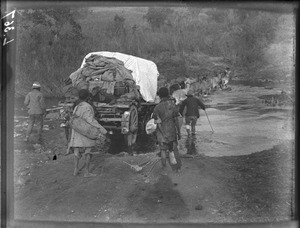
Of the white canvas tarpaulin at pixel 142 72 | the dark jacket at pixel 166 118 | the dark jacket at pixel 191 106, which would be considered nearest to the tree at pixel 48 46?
the white canvas tarpaulin at pixel 142 72

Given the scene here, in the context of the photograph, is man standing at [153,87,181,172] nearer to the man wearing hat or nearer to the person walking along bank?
the person walking along bank

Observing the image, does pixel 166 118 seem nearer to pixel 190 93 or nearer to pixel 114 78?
pixel 190 93

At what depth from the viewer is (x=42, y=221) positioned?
534 centimetres

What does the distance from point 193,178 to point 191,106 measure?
108cm

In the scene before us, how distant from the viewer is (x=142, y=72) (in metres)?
5.60

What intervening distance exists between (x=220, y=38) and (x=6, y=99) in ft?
10.9

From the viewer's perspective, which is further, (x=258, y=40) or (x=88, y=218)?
(x=258, y=40)

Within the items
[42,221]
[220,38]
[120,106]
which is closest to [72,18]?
[120,106]

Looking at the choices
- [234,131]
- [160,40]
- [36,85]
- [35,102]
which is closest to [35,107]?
[35,102]

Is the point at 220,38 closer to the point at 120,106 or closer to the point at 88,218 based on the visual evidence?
the point at 120,106

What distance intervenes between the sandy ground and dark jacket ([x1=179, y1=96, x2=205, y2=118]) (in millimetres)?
143

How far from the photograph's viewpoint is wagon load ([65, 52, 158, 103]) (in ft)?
18.1

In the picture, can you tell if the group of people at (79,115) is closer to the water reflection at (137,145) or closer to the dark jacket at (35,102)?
the dark jacket at (35,102)

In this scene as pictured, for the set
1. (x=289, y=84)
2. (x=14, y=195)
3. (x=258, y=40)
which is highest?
(x=258, y=40)
